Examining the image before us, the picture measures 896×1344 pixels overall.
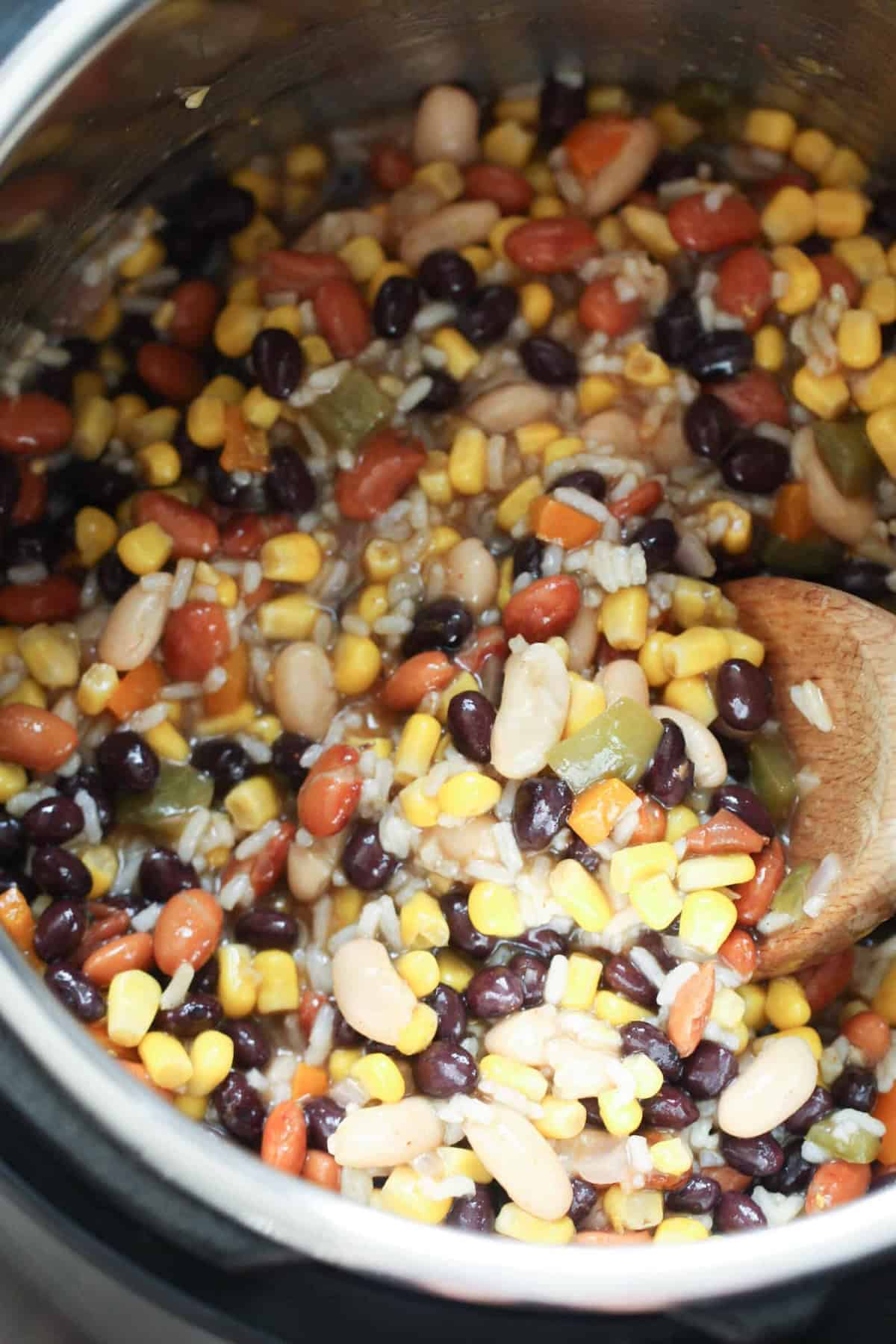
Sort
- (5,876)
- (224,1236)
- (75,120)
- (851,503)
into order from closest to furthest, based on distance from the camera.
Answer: (224,1236)
(75,120)
(5,876)
(851,503)

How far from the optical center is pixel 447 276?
4.84ft

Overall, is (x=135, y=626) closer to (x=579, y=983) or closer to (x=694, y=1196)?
(x=579, y=983)

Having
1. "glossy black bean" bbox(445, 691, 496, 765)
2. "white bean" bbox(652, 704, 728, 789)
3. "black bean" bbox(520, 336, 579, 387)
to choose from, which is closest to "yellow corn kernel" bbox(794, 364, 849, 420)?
"black bean" bbox(520, 336, 579, 387)

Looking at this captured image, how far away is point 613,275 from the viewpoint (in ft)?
4.91

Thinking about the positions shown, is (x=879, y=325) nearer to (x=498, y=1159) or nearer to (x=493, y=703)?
(x=493, y=703)

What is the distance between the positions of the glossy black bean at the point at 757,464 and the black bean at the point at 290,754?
551 millimetres

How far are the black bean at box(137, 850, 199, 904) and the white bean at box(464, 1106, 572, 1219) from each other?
1.27ft

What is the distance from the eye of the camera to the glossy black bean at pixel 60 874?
4.21 ft

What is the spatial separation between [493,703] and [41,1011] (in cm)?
63

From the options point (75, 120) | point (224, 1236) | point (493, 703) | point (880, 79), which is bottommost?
point (493, 703)

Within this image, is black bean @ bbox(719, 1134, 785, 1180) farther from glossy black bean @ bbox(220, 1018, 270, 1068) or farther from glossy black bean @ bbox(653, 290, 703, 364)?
glossy black bean @ bbox(653, 290, 703, 364)

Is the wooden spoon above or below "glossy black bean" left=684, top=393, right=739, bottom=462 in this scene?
below

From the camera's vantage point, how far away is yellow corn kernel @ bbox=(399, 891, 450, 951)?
1.35m

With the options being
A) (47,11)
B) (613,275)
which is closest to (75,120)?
(47,11)
